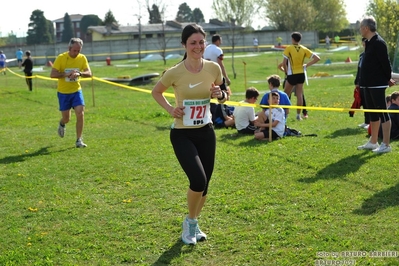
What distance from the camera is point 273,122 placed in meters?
11.2

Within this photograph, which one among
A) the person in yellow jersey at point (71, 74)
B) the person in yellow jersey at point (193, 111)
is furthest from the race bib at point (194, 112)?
the person in yellow jersey at point (71, 74)

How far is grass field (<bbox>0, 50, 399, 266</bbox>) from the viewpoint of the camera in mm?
5559

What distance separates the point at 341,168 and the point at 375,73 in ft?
5.36

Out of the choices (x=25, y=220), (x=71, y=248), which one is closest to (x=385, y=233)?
(x=71, y=248)

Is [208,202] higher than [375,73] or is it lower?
lower

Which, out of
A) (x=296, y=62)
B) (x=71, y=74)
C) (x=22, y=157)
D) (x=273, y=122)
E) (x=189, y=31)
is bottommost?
(x=22, y=157)

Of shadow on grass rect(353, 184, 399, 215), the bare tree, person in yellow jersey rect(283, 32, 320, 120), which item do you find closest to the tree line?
the bare tree

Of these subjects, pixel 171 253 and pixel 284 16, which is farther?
pixel 284 16

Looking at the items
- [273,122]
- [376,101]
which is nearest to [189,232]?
[376,101]

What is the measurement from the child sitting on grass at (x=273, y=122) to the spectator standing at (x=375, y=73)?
2087mm

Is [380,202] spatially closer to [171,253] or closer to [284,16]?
[171,253]

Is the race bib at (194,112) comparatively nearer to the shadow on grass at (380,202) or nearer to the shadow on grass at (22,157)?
the shadow on grass at (380,202)

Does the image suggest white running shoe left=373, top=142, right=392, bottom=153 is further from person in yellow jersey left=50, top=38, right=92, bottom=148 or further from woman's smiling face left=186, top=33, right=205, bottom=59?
person in yellow jersey left=50, top=38, right=92, bottom=148

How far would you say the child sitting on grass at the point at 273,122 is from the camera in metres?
11.2
